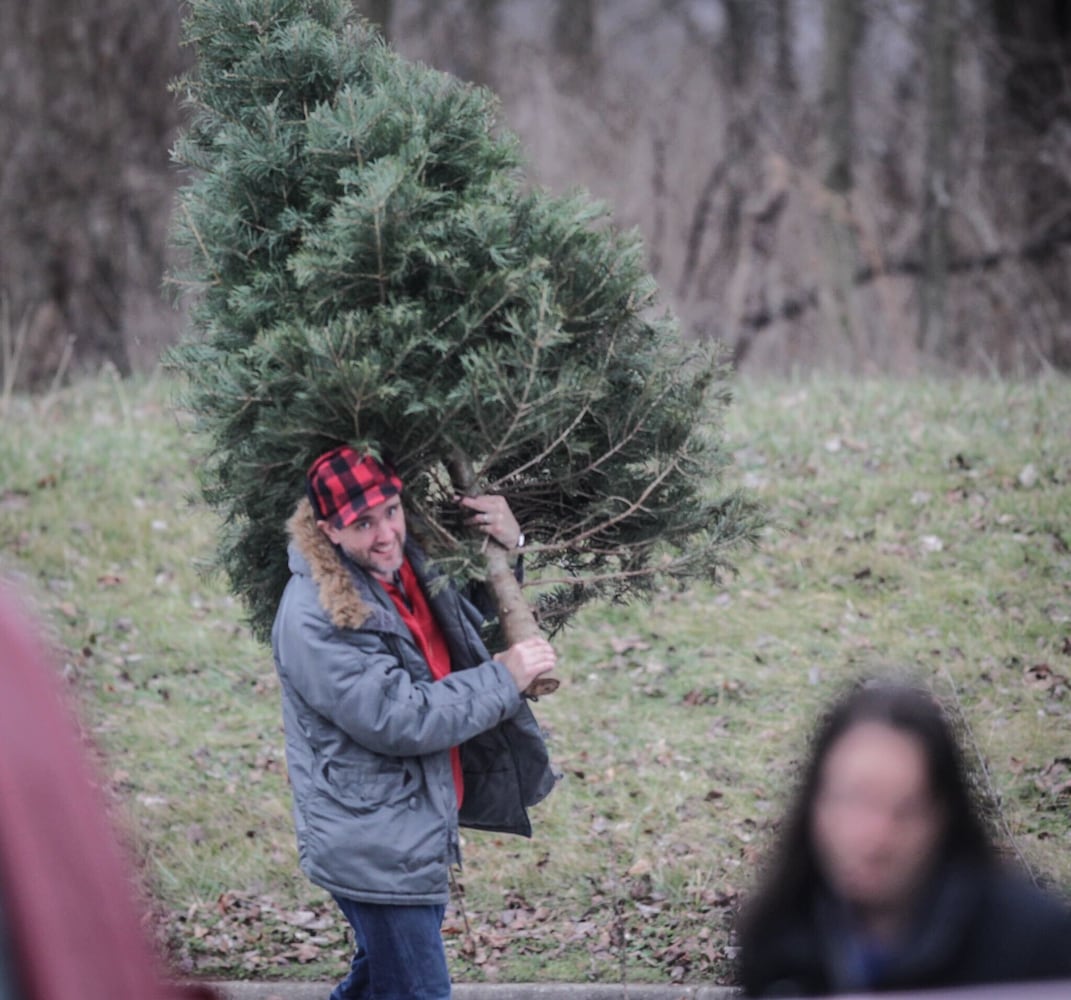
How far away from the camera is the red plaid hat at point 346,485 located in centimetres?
399

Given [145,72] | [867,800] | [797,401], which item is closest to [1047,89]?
[797,401]

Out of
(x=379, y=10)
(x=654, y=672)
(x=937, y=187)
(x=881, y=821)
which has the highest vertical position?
(x=379, y=10)

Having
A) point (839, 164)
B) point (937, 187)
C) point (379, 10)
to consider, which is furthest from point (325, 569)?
point (937, 187)

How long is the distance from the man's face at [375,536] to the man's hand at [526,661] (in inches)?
16.2

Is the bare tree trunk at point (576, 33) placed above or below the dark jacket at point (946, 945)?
above

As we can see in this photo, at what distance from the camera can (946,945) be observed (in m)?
2.56

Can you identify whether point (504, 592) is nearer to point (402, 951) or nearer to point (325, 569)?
point (325, 569)

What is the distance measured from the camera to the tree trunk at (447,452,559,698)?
4.33 m

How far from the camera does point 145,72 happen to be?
17.7m

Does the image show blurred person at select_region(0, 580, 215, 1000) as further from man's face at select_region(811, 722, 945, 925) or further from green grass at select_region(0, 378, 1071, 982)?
green grass at select_region(0, 378, 1071, 982)

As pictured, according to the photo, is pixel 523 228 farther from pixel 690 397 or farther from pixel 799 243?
pixel 799 243

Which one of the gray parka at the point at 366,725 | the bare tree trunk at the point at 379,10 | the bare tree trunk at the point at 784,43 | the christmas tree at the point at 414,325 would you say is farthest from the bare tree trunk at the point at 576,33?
the gray parka at the point at 366,725

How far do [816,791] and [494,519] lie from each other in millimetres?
1791

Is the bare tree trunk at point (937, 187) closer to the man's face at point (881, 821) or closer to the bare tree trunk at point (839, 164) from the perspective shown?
the bare tree trunk at point (839, 164)
